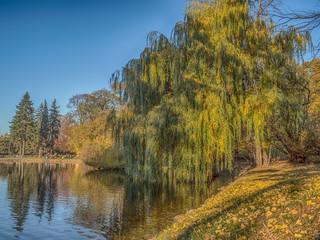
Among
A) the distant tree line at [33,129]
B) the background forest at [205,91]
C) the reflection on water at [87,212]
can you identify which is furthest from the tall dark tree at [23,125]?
the background forest at [205,91]

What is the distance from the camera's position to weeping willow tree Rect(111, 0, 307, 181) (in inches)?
252

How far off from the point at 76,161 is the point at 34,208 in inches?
1589

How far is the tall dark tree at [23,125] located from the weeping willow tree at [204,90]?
65.2 meters

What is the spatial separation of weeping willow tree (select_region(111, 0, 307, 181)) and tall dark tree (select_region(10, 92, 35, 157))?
Result: 214 ft

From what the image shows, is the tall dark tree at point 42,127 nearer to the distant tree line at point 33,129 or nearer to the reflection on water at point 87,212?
the distant tree line at point 33,129

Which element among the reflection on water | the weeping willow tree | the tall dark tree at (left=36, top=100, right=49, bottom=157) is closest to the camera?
the weeping willow tree

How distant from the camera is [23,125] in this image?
64812mm

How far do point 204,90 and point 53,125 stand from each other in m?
66.7

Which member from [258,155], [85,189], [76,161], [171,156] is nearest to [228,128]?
[171,156]

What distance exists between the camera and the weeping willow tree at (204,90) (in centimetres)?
639

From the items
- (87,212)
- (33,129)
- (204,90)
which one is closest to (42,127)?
(33,129)

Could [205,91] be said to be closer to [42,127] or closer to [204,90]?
[204,90]

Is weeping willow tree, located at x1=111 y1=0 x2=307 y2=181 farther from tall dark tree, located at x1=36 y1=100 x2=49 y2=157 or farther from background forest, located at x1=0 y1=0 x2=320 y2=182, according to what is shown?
tall dark tree, located at x1=36 y1=100 x2=49 y2=157

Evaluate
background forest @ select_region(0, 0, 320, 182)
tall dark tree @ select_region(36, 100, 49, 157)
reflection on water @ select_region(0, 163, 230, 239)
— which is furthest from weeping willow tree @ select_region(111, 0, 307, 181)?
tall dark tree @ select_region(36, 100, 49, 157)
